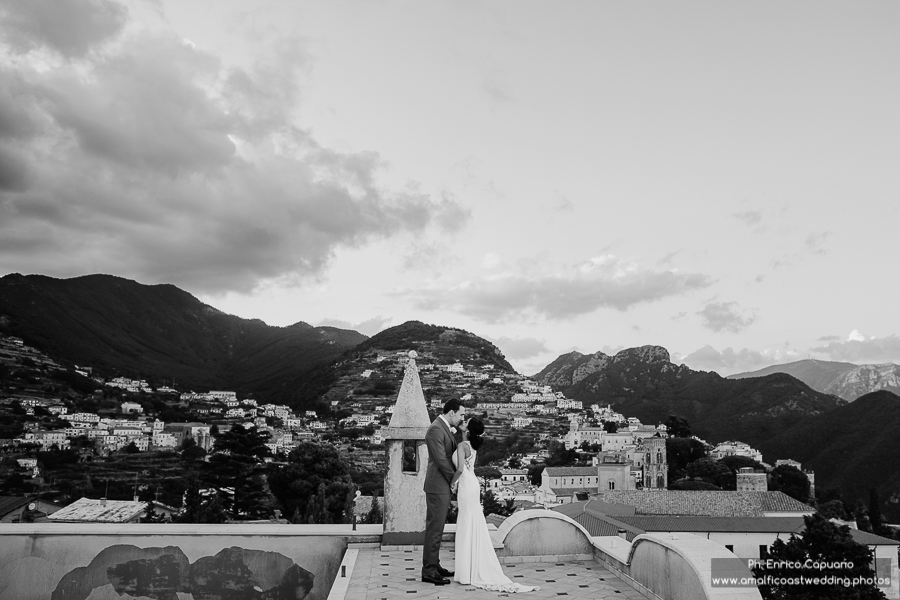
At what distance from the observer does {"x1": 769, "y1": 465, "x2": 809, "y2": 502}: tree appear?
68.1m

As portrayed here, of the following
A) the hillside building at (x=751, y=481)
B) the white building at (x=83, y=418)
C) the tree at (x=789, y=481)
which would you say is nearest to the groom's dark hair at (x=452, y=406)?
the hillside building at (x=751, y=481)

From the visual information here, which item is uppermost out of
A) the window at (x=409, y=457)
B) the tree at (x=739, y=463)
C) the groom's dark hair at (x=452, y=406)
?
the groom's dark hair at (x=452, y=406)

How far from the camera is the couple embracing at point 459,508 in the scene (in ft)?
18.7

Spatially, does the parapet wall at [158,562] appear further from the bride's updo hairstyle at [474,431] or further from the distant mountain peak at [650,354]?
the distant mountain peak at [650,354]

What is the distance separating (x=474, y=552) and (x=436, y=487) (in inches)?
25.9

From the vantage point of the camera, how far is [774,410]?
363 ft

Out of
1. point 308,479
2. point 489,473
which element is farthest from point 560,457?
point 308,479

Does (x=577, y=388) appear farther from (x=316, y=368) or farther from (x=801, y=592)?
(x=801, y=592)

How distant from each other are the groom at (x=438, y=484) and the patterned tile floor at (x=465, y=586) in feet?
0.62

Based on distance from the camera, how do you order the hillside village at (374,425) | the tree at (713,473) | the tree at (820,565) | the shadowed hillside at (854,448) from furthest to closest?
1. the shadowed hillside at (854,448)
2. the hillside village at (374,425)
3. the tree at (713,473)
4. the tree at (820,565)

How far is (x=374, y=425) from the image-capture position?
107062 mm

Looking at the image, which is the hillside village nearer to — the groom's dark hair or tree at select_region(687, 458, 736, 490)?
tree at select_region(687, 458, 736, 490)

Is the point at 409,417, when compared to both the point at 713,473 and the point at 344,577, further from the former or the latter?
the point at 713,473

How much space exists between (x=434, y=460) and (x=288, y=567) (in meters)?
2.55
